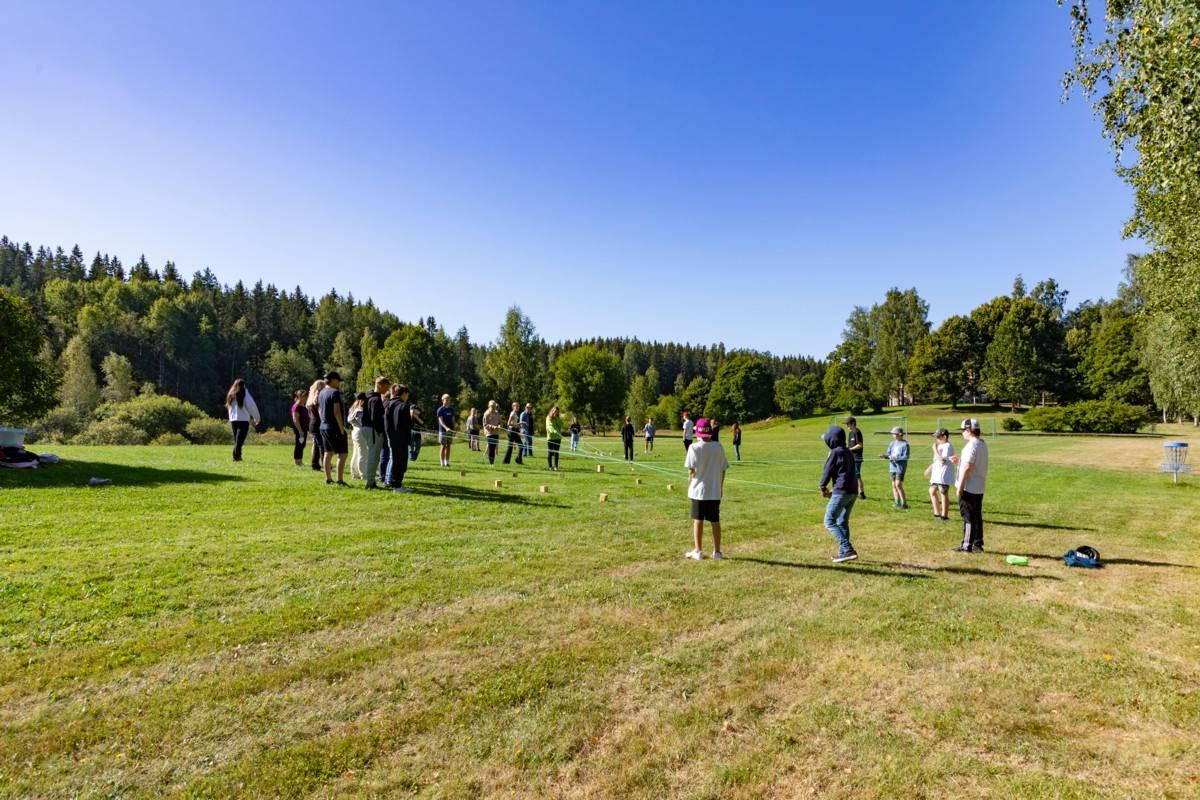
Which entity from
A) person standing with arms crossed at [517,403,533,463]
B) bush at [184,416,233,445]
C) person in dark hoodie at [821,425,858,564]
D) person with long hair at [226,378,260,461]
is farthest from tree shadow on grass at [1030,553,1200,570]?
bush at [184,416,233,445]

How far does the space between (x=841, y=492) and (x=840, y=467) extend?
0.38 metres

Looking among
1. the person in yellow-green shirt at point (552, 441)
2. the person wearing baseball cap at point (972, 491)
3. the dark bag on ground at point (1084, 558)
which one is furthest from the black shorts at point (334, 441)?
the dark bag on ground at point (1084, 558)

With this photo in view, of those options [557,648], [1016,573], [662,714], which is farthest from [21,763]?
[1016,573]

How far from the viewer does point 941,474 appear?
13.0 m

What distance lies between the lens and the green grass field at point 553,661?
366 cm

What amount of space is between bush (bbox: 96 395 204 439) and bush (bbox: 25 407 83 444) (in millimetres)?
2531

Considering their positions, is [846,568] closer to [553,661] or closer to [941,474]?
[553,661]

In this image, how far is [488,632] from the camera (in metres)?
5.61

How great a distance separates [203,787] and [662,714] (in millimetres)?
2879

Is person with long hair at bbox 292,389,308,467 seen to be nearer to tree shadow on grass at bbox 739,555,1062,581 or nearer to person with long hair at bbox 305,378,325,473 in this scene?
person with long hair at bbox 305,378,325,473

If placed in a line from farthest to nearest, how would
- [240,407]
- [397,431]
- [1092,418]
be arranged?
1. [1092,418]
2. [240,407]
3. [397,431]

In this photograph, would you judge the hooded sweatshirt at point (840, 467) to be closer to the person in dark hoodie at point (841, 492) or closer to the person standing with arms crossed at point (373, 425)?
the person in dark hoodie at point (841, 492)

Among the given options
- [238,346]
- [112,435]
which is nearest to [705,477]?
[112,435]

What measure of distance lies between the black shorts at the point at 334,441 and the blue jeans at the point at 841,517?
937 cm
